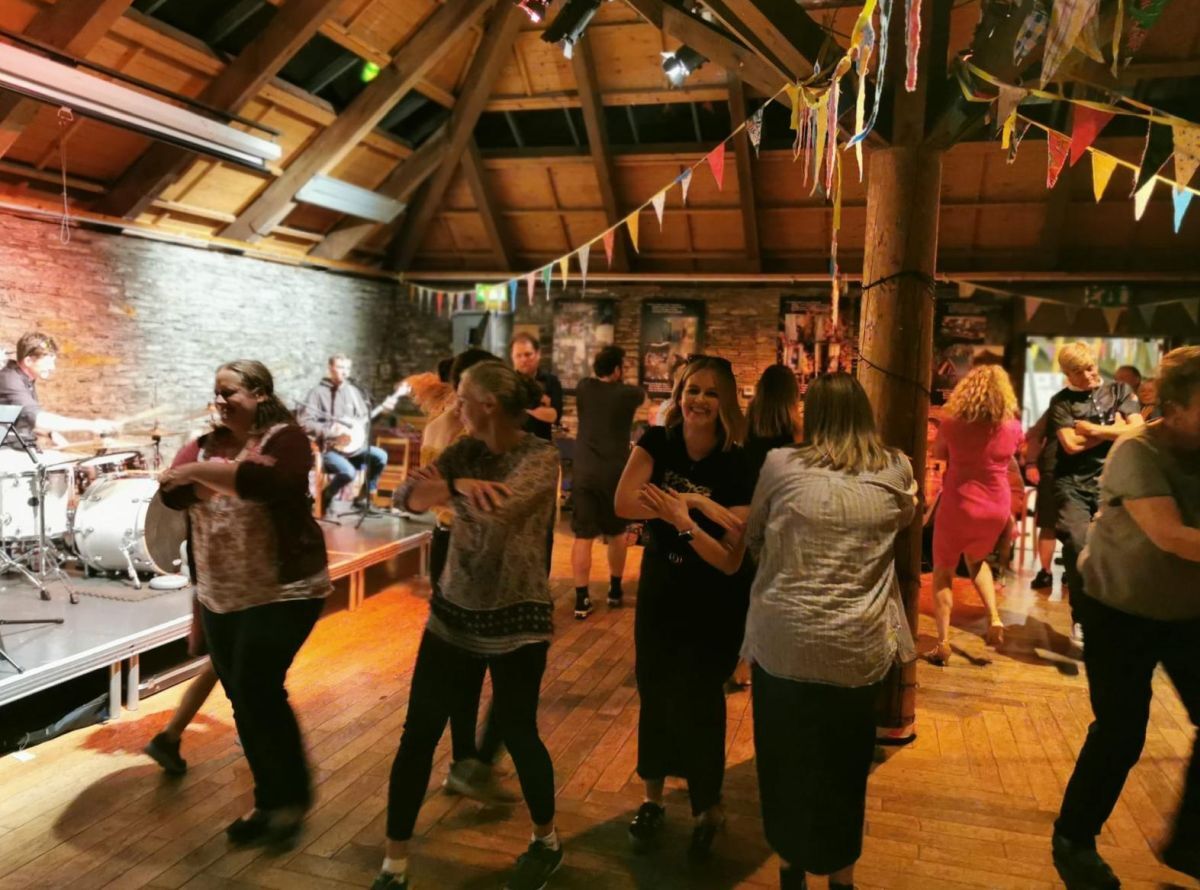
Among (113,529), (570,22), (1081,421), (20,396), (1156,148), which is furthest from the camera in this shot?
(20,396)

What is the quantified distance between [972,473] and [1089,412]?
69 cm

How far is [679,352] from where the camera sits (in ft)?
32.5

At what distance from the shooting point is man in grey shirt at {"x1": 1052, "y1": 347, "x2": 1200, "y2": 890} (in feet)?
A: 7.08

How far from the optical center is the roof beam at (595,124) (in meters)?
7.87

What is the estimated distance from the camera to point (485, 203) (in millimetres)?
9328

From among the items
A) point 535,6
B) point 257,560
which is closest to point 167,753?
point 257,560

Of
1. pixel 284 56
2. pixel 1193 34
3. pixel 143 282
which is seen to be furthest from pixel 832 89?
pixel 143 282

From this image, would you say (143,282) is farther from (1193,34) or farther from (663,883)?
(1193,34)

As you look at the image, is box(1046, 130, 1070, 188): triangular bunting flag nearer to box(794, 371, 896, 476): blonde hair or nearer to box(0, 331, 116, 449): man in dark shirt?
box(794, 371, 896, 476): blonde hair

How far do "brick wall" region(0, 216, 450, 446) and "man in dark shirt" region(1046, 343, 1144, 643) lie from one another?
270 inches

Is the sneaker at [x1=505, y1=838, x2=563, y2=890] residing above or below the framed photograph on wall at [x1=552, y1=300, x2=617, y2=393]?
below

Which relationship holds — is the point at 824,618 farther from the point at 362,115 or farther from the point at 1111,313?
the point at 1111,313

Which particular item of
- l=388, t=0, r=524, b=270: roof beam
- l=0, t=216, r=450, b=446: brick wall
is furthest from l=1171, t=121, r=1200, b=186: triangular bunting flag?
l=0, t=216, r=450, b=446: brick wall

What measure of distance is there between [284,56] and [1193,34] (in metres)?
6.86
